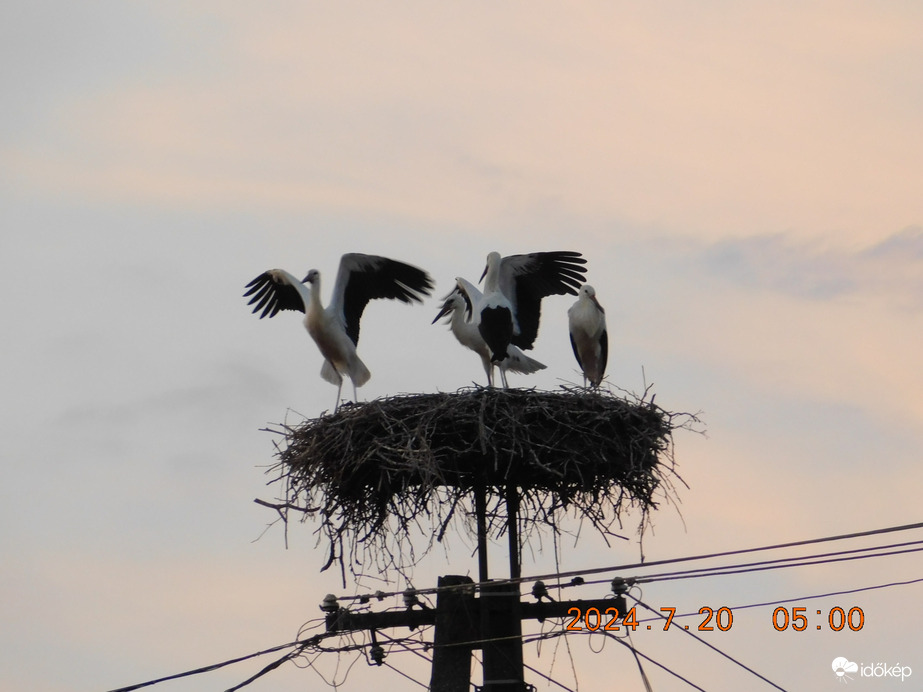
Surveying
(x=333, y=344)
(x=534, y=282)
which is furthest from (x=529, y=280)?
(x=333, y=344)

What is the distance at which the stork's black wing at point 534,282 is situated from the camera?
39.2 ft

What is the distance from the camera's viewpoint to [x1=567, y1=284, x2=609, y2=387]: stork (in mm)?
11898

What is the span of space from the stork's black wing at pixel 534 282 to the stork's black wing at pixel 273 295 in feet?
5.44

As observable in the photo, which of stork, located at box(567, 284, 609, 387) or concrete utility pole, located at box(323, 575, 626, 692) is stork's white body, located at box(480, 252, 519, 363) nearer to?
stork, located at box(567, 284, 609, 387)

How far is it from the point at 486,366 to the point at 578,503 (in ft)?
10.4

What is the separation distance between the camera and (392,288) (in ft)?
39.0

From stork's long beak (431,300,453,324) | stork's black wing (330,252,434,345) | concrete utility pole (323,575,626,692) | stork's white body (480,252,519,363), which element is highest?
stork's black wing (330,252,434,345)

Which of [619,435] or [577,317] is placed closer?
[619,435]

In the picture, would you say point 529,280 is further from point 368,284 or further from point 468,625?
point 468,625

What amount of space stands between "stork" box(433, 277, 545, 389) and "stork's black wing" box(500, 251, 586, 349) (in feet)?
0.49

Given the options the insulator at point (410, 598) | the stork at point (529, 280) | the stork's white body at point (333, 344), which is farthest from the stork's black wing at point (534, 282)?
the insulator at point (410, 598)

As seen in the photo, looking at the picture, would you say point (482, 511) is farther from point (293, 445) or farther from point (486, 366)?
point (486, 366)

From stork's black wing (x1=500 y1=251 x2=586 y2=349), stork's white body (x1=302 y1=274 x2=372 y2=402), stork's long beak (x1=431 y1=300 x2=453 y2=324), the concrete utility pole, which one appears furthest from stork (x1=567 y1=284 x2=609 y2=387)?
the concrete utility pole

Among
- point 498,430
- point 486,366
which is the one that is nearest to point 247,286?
point 486,366
